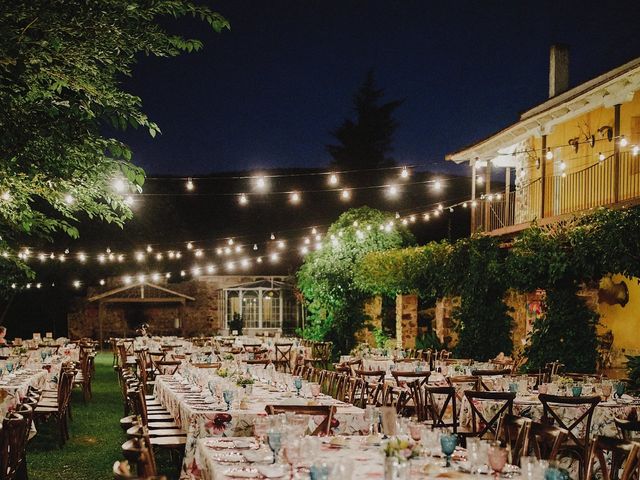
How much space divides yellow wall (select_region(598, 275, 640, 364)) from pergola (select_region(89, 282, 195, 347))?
16.4 m

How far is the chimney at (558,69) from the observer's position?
1772 cm

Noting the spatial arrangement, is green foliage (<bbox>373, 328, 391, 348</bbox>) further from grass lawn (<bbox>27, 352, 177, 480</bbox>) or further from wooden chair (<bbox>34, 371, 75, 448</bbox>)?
wooden chair (<bbox>34, 371, 75, 448</bbox>)

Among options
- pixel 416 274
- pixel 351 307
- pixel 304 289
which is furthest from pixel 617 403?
pixel 304 289

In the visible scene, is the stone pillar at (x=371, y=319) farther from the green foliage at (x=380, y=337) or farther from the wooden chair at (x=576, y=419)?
the wooden chair at (x=576, y=419)

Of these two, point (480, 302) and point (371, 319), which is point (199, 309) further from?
point (480, 302)

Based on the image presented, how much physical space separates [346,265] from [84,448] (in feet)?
36.5

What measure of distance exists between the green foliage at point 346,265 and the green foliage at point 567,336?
23.9ft

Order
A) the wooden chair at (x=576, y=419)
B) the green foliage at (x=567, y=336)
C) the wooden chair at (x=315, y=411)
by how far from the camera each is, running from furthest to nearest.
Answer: the green foliage at (x=567, y=336)
the wooden chair at (x=576, y=419)
the wooden chair at (x=315, y=411)

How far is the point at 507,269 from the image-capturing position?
12.3 m

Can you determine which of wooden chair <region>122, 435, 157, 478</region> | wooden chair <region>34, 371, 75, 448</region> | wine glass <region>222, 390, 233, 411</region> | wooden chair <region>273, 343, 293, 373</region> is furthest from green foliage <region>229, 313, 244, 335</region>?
wooden chair <region>122, 435, 157, 478</region>

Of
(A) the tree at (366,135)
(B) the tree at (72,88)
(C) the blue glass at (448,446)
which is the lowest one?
(C) the blue glass at (448,446)

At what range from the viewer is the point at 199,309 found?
1128 inches

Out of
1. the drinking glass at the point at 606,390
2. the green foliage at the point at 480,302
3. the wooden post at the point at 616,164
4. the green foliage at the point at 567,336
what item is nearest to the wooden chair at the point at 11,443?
the drinking glass at the point at 606,390

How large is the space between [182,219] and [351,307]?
19222 mm
